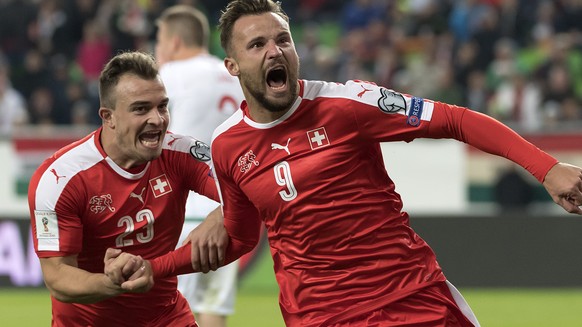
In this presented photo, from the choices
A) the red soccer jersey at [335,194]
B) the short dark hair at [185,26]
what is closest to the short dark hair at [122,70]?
the red soccer jersey at [335,194]

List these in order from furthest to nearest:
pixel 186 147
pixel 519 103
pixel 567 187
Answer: pixel 519 103 < pixel 186 147 < pixel 567 187

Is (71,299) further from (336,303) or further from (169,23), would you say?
(169,23)

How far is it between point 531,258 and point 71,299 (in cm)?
804

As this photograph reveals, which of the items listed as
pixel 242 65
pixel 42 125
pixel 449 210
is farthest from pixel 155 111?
pixel 42 125

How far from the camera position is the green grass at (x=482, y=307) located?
10406 millimetres

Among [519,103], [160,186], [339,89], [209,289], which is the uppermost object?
[339,89]

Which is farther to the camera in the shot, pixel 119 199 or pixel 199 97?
pixel 199 97

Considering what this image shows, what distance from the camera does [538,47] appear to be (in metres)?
16.5

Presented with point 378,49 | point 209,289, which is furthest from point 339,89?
point 378,49

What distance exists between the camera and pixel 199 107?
26.5 feet

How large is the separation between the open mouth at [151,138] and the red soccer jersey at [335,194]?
397 mm

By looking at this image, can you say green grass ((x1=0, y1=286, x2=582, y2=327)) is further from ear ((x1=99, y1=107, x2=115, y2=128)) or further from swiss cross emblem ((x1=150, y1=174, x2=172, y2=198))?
ear ((x1=99, y1=107, x2=115, y2=128))

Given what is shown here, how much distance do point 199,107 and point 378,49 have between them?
911 cm

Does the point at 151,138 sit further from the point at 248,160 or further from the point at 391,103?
the point at 391,103
